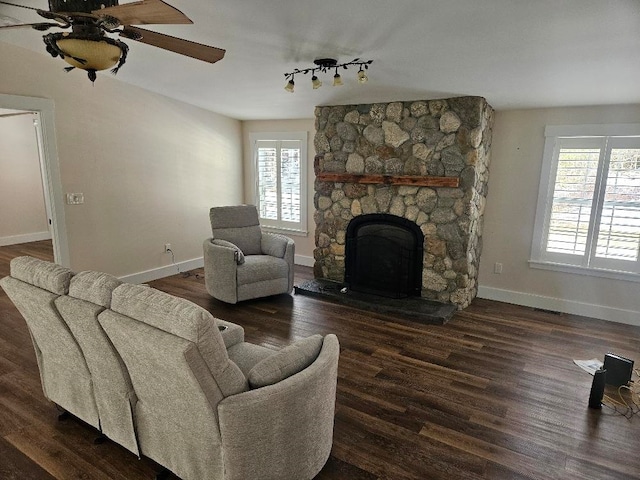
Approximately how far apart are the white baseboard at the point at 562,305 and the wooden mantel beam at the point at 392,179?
5.05 feet

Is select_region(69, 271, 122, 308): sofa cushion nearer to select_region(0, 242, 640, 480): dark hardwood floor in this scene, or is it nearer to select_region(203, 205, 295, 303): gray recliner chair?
select_region(0, 242, 640, 480): dark hardwood floor

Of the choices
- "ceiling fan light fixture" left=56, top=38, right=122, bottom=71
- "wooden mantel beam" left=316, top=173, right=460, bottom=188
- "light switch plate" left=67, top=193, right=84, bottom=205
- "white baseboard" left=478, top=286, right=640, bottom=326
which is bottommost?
"white baseboard" left=478, top=286, right=640, bottom=326

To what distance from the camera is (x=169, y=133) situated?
5336mm

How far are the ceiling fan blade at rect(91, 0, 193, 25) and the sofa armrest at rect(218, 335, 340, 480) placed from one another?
65.5 inches

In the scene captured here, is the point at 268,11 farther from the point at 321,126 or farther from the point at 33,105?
the point at 33,105

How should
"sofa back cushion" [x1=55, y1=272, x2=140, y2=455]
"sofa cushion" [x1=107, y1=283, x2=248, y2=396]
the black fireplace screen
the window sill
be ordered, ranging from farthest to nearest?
the black fireplace screen
the window sill
"sofa back cushion" [x1=55, y1=272, x2=140, y2=455]
"sofa cushion" [x1=107, y1=283, x2=248, y2=396]

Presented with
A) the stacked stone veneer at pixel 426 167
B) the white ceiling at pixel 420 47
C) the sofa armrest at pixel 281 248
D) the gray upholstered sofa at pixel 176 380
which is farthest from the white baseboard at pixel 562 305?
the gray upholstered sofa at pixel 176 380

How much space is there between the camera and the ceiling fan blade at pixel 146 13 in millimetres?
1580

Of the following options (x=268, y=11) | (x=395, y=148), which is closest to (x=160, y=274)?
(x=395, y=148)

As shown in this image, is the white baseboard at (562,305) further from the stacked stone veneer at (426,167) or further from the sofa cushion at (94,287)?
the sofa cushion at (94,287)

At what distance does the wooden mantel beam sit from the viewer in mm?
→ 4191

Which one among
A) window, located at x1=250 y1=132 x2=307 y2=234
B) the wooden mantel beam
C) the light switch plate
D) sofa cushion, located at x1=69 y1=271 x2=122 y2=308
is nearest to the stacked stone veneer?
the wooden mantel beam

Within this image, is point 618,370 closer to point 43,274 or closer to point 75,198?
point 43,274

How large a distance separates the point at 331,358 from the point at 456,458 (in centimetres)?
100
